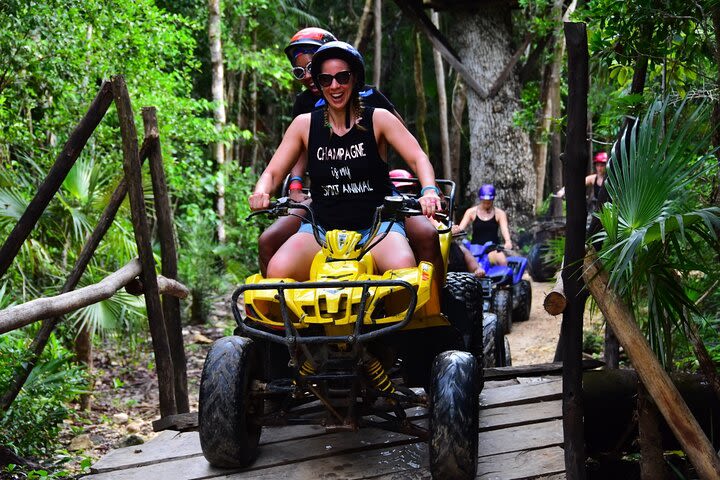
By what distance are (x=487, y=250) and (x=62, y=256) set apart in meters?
5.10

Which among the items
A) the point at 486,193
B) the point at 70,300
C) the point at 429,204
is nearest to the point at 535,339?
the point at 486,193

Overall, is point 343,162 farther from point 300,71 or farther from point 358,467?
point 358,467

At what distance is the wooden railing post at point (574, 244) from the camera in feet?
14.3

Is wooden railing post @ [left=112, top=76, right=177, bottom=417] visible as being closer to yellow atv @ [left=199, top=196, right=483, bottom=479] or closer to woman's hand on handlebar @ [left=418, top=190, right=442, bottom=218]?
yellow atv @ [left=199, top=196, right=483, bottom=479]

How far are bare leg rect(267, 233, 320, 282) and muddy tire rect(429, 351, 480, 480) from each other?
3.47 ft

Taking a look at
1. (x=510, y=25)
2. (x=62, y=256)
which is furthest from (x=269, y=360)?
(x=510, y=25)

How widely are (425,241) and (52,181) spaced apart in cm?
285

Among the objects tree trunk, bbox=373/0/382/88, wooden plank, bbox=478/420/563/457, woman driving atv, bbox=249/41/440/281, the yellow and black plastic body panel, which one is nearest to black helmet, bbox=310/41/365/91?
woman driving atv, bbox=249/41/440/281

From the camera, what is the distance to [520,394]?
598 cm

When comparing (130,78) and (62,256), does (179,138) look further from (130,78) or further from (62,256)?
(62,256)

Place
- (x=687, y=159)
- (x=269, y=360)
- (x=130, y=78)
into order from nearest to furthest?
(x=687, y=159) < (x=269, y=360) < (x=130, y=78)

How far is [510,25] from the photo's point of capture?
16.6 m

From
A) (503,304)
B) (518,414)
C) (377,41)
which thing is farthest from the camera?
(377,41)

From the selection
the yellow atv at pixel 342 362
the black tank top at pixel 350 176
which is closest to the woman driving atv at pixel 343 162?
the black tank top at pixel 350 176
